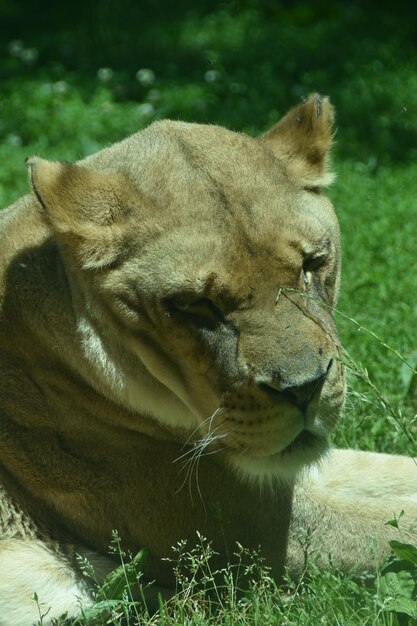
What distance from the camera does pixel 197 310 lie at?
397cm

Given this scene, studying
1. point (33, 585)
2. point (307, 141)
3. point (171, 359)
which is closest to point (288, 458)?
point (171, 359)

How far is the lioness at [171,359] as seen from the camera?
12.9 ft

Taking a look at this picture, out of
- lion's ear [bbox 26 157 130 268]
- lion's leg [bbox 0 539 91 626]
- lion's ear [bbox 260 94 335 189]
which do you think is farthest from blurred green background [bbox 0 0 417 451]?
lion's ear [bbox 26 157 130 268]

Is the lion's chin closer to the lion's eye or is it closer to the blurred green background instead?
the lion's eye

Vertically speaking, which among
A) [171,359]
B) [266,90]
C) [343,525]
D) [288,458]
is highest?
[171,359]

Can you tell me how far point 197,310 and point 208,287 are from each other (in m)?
0.11

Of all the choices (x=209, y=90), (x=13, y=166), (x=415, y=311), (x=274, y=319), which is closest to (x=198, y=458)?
(x=274, y=319)

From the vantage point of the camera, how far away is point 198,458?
422cm

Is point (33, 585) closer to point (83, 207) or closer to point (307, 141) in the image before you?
point (83, 207)

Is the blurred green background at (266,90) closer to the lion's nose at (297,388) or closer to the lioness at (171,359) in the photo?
the lioness at (171,359)

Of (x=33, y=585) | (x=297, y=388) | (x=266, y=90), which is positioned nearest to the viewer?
(x=297, y=388)

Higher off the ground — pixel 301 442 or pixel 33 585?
pixel 301 442

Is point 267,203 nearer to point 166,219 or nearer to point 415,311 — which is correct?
point 166,219

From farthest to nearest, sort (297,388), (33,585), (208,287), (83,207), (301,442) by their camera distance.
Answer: (33,585) → (83,207) → (301,442) → (208,287) → (297,388)
